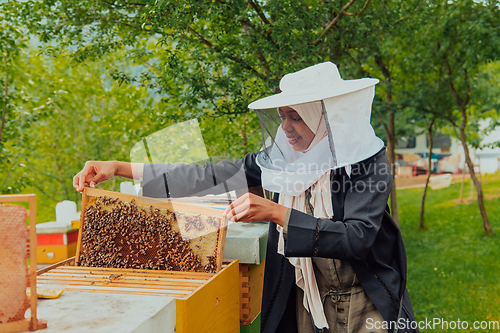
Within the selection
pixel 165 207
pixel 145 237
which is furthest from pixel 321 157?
pixel 145 237

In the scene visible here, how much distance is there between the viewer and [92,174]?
6.22 ft

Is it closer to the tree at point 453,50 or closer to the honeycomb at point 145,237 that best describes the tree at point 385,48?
the tree at point 453,50

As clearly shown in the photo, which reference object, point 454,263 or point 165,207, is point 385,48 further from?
point 165,207

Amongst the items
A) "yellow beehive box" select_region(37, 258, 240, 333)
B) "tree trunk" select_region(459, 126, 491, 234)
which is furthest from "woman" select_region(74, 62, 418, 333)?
"tree trunk" select_region(459, 126, 491, 234)

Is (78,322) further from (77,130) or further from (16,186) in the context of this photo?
(77,130)

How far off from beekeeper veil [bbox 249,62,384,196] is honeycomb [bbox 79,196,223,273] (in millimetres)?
363

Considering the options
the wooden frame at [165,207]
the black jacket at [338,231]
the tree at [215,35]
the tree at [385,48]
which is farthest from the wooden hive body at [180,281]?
the tree at [385,48]

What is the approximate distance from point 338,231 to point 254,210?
1.02 ft

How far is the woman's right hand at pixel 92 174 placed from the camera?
1861 millimetres

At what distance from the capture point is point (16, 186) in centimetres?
497

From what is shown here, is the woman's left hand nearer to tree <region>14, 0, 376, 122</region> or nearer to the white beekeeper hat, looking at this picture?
the white beekeeper hat

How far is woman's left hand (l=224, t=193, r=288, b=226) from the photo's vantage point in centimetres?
144

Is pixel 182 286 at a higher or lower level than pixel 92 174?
lower

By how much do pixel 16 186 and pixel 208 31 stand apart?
3.07 m
